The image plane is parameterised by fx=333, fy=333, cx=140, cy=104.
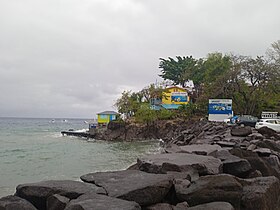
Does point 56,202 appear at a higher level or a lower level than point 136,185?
lower

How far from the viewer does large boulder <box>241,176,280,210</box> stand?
4488 millimetres

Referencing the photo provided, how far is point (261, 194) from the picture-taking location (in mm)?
4555

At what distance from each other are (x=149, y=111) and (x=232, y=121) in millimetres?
16372

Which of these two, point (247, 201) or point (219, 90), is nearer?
point (247, 201)

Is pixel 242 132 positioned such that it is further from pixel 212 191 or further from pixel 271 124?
pixel 271 124

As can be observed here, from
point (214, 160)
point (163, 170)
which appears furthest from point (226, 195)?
point (214, 160)

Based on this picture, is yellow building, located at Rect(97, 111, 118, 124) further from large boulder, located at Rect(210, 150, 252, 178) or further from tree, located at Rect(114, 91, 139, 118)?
large boulder, located at Rect(210, 150, 252, 178)

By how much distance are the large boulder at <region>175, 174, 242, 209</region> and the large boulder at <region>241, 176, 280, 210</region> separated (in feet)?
0.43

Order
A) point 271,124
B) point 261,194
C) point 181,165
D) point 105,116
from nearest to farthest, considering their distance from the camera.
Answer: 1. point 261,194
2. point 181,165
3. point 271,124
4. point 105,116

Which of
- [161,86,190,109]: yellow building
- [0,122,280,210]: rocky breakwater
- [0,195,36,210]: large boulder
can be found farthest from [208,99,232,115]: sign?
[0,195,36,210]: large boulder

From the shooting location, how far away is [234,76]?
1292 inches

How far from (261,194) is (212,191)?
74 centimetres

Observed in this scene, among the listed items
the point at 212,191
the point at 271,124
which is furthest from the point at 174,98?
the point at 212,191

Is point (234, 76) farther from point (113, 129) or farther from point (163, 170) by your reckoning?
point (163, 170)
